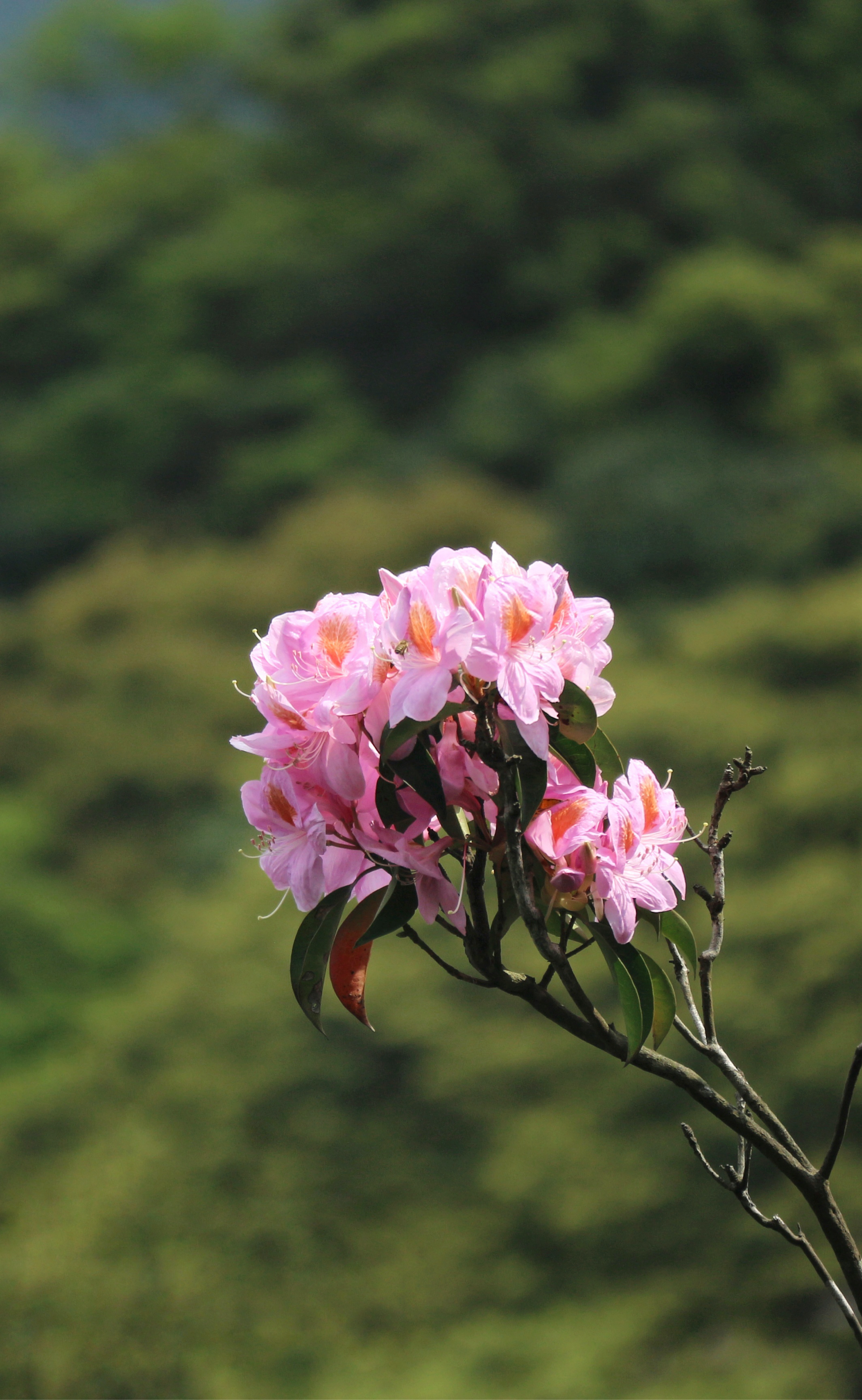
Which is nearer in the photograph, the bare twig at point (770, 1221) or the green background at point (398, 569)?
the bare twig at point (770, 1221)

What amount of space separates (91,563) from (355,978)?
11308 mm

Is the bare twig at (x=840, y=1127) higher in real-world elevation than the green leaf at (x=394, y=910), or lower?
lower

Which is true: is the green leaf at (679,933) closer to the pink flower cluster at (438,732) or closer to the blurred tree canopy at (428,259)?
the pink flower cluster at (438,732)

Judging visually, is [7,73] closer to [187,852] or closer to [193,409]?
[193,409]

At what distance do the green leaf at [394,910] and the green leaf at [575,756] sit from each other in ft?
0.29

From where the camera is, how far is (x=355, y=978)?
2.12 ft

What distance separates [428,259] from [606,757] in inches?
505

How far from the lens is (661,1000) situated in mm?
644

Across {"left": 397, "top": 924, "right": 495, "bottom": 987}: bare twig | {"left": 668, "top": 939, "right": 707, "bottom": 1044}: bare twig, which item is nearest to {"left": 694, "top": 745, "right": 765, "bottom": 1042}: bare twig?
{"left": 668, "top": 939, "right": 707, "bottom": 1044}: bare twig

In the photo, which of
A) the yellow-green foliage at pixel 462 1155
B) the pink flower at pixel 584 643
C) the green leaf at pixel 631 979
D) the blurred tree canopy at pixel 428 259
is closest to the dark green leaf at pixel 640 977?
the green leaf at pixel 631 979

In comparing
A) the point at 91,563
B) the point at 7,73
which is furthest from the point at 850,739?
the point at 7,73

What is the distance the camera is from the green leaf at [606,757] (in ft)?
1.98

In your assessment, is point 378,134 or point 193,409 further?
point 378,134

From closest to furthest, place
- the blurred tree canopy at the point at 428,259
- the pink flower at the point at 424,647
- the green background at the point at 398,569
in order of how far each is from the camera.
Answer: the pink flower at the point at 424,647, the green background at the point at 398,569, the blurred tree canopy at the point at 428,259
